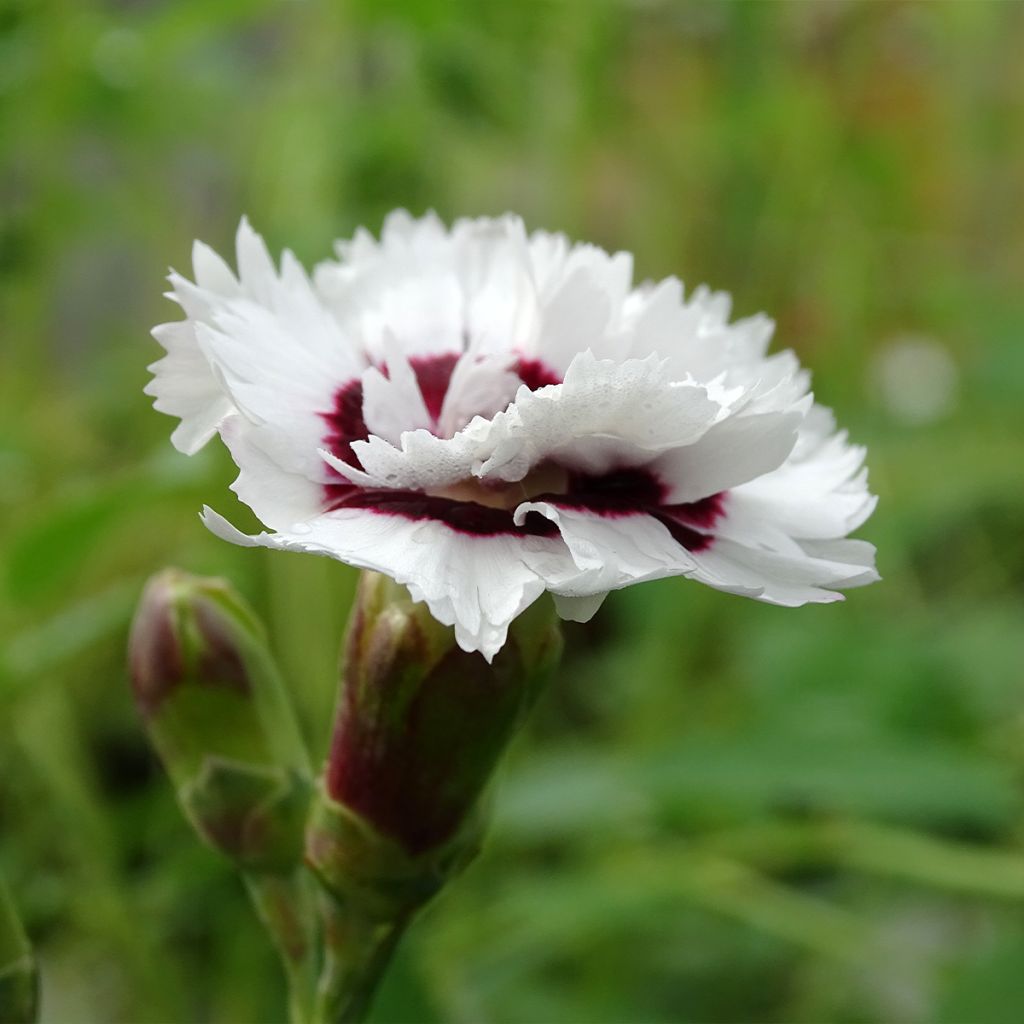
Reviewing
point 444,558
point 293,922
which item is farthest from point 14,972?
point 444,558

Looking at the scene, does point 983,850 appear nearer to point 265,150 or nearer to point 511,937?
point 511,937

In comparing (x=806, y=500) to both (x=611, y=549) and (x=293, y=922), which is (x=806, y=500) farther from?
(x=293, y=922)

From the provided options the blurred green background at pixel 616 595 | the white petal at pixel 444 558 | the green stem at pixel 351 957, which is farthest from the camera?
the blurred green background at pixel 616 595

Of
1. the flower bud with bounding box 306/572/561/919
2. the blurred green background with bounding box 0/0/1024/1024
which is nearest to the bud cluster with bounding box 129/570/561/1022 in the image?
the flower bud with bounding box 306/572/561/919

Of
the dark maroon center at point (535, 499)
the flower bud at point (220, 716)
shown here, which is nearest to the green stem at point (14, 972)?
the flower bud at point (220, 716)

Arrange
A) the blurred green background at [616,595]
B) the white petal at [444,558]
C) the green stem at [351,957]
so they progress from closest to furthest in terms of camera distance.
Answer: the white petal at [444,558]
the green stem at [351,957]
the blurred green background at [616,595]

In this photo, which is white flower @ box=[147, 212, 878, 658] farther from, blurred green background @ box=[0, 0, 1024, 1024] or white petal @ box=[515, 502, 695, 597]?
blurred green background @ box=[0, 0, 1024, 1024]

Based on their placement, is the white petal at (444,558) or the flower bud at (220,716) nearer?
the white petal at (444,558)

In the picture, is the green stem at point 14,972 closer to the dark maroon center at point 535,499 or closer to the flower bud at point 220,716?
the flower bud at point 220,716
